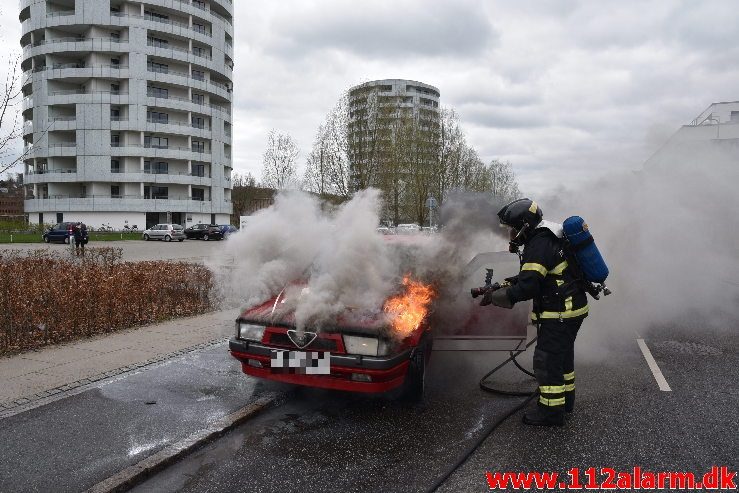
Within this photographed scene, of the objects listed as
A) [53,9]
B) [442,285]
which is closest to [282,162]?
[442,285]

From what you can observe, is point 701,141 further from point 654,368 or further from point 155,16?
point 155,16

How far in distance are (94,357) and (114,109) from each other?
56859 millimetres

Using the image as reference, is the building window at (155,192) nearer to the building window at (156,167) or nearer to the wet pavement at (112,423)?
the building window at (156,167)

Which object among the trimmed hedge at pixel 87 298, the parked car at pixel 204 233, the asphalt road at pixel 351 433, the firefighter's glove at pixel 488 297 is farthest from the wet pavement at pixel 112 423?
the parked car at pixel 204 233

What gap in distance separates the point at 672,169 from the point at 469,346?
8.07 m

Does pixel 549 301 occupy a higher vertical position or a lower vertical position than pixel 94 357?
higher

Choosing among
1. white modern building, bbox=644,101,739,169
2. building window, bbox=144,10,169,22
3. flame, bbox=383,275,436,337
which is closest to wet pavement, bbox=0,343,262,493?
flame, bbox=383,275,436,337


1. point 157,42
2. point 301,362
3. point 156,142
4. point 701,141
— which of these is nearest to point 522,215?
point 301,362

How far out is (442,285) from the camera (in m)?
5.49

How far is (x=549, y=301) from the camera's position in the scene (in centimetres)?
449

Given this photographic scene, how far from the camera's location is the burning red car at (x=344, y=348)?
4.32 metres

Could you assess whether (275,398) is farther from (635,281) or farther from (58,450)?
(635,281)

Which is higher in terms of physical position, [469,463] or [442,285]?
[442,285]

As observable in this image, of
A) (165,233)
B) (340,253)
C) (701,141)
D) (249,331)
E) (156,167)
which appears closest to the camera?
(249,331)
